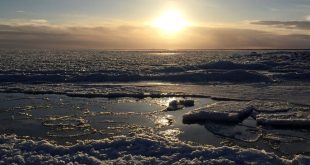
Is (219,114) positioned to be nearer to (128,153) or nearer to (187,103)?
(187,103)

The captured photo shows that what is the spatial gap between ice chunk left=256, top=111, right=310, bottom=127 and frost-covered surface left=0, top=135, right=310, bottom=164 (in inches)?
177

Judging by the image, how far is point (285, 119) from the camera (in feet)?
49.7

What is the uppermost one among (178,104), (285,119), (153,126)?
(285,119)

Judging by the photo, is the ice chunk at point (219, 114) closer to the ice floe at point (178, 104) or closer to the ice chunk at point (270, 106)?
the ice chunk at point (270, 106)

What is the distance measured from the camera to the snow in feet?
33.6

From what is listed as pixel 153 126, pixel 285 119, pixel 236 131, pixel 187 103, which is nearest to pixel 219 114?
pixel 236 131

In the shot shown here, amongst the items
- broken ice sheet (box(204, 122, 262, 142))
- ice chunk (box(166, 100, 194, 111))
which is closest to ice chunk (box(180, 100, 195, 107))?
ice chunk (box(166, 100, 194, 111))

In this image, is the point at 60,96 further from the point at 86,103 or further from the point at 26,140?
the point at 26,140

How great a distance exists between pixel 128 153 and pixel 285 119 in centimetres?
709

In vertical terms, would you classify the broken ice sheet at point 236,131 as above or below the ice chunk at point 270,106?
below

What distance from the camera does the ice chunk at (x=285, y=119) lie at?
48.2 ft

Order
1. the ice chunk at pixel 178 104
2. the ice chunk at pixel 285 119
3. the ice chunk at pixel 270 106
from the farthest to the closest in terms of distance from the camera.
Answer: the ice chunk at pixel 178 104 → the ice chunk at pixel 270 106 → the ice chunk at pixel 285 119

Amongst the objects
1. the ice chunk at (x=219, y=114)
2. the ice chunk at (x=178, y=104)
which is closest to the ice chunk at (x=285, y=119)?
the ice chunk at (x=219, y=114)

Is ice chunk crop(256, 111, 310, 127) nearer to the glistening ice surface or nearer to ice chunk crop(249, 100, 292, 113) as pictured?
the glistening ice surface
